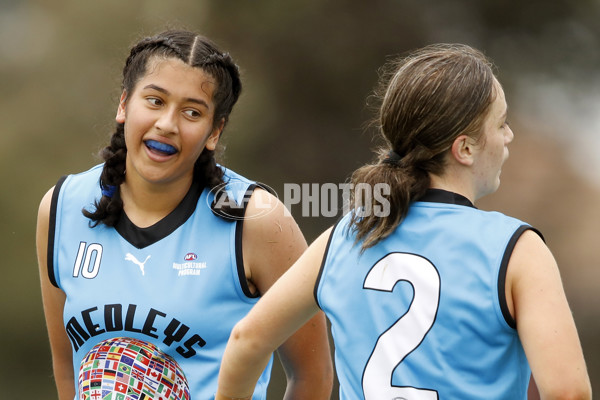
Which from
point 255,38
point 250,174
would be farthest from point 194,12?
point 250,174

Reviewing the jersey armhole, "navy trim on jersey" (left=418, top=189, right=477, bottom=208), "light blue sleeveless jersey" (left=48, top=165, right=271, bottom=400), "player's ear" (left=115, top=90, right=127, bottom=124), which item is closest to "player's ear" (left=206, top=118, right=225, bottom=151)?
"light blue sleeveless jersey" (left=48, top=165, right=271, bottom=400)

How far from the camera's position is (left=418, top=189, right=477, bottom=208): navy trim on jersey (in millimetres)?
1755

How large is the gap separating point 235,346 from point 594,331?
4.54 meters

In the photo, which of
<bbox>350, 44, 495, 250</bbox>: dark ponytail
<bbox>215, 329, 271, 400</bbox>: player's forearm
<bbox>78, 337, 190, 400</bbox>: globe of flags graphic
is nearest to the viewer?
<bbox>350, 44, 495, 250</bbox>: dark ponytail

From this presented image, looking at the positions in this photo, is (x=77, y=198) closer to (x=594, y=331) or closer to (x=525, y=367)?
(x=525, y=367)

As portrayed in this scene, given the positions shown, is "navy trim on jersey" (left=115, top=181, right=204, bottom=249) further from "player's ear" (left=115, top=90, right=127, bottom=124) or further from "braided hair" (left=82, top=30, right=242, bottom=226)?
"player's ear" (left=115, top=90, right=127, bottom=124)

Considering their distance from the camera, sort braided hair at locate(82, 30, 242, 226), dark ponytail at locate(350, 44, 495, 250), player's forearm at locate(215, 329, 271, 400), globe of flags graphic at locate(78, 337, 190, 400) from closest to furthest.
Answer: dark ponytail at locate(350, 44, 495, 250), player's forearm at locate(215, 329, 271, 400), globe of flags graphic at locate(78, 337, 190, 400), braided hair at locate(82, 30, 242, 226)

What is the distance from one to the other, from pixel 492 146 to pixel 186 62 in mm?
973

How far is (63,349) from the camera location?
2699 mm

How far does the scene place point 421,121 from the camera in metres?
1.76

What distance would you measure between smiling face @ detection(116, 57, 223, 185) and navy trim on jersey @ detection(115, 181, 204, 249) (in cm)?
9

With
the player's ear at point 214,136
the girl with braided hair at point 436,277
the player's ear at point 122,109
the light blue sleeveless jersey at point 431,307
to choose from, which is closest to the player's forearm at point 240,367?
the girl with braided hair at point 436,277

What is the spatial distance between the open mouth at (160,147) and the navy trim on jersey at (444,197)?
86 centimetres

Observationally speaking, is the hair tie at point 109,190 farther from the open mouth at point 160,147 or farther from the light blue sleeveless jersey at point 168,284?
the open mouth at point 160,147
